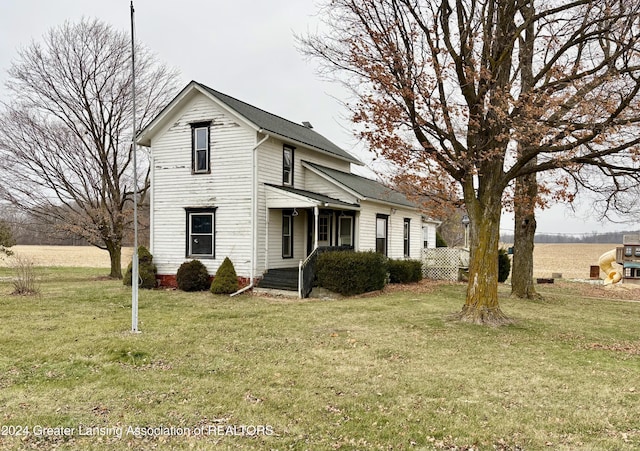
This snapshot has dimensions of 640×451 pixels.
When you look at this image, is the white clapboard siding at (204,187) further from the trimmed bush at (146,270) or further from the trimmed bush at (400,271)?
the trimmed bush at (400,271)

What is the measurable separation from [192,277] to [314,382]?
1129 cm

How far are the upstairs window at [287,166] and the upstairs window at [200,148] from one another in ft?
9.20

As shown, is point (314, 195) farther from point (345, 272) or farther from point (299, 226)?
point (345, 272)

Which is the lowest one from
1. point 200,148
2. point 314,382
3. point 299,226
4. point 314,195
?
point 314,382

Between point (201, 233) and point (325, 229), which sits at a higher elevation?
point (325, 229)

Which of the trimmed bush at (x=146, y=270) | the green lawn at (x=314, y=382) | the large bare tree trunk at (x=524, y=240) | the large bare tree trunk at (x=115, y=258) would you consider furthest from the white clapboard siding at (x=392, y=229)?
the large bare tree trunk at (x=115, y=258)

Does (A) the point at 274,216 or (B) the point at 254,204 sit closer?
(B) the point at 254,204

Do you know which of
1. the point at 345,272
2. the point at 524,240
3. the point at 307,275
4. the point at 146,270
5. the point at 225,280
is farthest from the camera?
the point at 146,270

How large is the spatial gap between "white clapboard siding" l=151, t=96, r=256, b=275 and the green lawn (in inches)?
218

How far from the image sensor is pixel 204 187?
17.1 metres

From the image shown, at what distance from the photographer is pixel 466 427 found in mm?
4715

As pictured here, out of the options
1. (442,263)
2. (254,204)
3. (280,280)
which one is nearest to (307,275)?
(280,280)

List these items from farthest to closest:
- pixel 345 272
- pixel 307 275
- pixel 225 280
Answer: pixel 225 280, pixel 307 275, pixel 345 272

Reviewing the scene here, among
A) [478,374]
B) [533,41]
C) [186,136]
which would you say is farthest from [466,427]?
[186,136]
